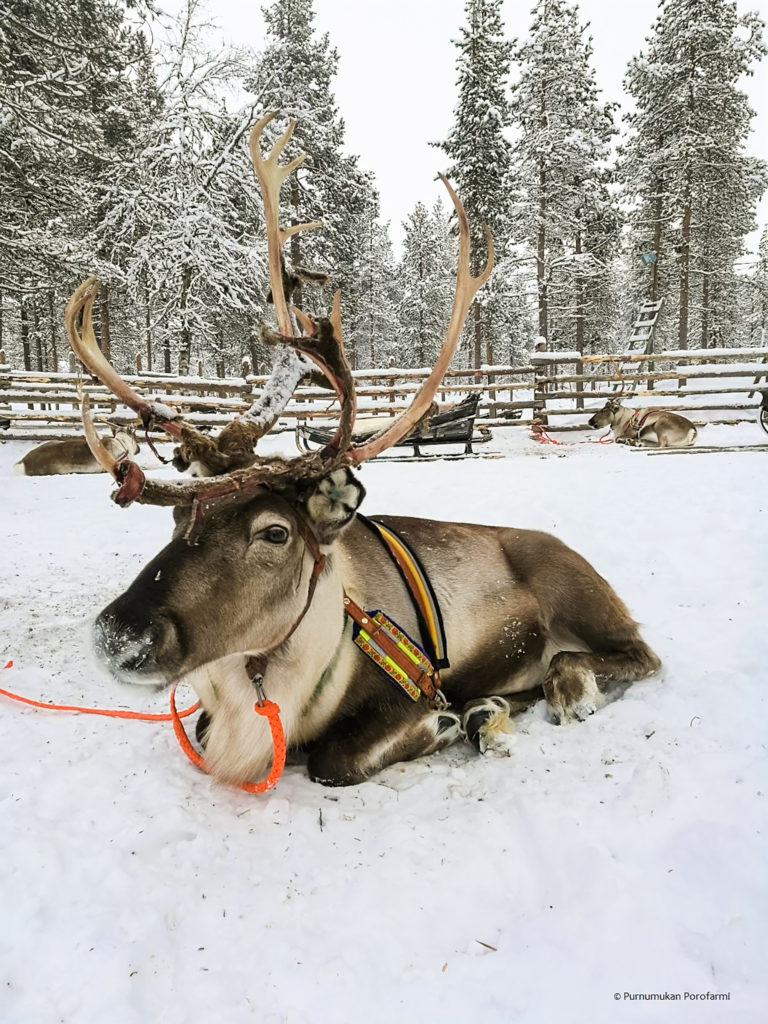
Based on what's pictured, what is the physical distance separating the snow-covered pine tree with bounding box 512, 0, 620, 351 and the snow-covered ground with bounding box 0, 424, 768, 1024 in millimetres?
20324

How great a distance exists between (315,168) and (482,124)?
A: 611 cm

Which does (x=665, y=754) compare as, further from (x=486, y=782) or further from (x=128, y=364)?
(x=128, y=364)

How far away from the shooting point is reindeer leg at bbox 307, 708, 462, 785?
7.30 ft

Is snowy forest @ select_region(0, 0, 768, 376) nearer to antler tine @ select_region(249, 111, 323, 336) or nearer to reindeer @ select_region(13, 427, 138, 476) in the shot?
reindeer @ select_region(13, 427, 138, 476)

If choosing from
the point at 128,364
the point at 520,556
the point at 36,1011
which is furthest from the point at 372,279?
the point at 36,1011

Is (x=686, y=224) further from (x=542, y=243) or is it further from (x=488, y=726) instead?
(x=488, y=726)

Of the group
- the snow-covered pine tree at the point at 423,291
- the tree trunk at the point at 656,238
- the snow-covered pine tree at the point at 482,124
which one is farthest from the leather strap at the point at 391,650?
the snow-covered pine tree at the point at 423,291

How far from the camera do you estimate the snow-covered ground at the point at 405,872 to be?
1.34 m

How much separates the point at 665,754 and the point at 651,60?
26.4 m

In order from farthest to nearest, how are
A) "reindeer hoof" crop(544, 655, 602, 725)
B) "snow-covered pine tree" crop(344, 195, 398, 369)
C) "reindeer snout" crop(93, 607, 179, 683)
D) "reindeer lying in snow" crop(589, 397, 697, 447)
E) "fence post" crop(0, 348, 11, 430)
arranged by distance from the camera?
"snow-covered pine tree" crop(344, 195, 398, 369)
"fence post" crop(0, 348, 11, 430)
"reindeer lying in snow" crop(589, 397, 697, 447)
"reindeer hoof" crop(544, 655, 602, 725)
"reindeer snout" crop(93, 607, 179, 683)

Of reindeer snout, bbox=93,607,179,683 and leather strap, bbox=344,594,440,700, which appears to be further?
leather strap, bbox=344,594,440,700

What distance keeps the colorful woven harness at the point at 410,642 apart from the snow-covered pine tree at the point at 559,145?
64.8 feet

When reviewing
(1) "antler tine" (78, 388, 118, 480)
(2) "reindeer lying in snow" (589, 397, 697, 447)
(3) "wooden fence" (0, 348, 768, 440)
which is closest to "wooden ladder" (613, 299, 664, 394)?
(3) "wooden fence" (0, 348, 768, 440)

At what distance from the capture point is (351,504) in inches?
84.1
